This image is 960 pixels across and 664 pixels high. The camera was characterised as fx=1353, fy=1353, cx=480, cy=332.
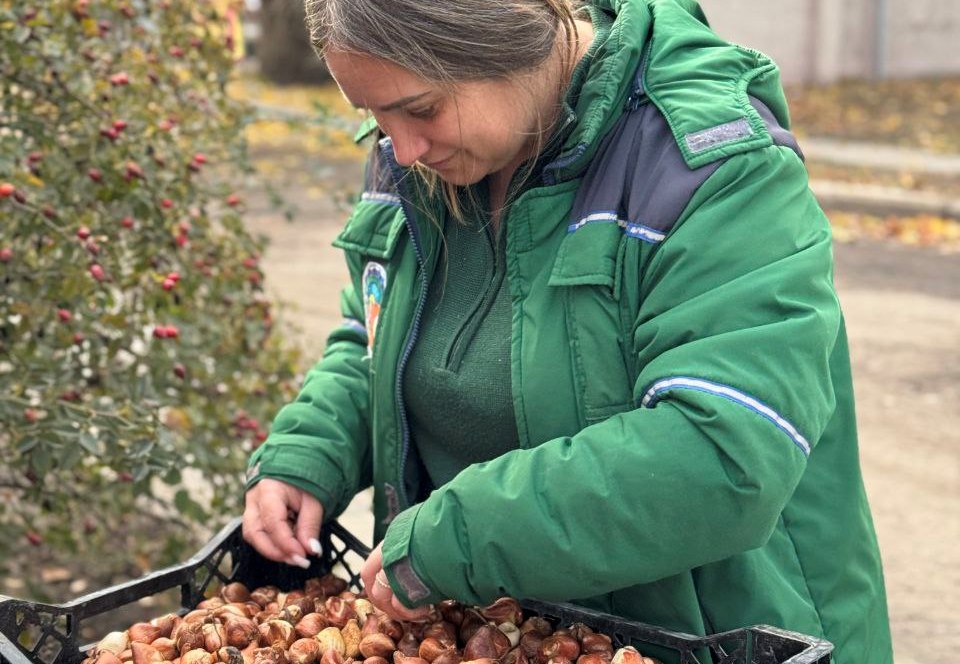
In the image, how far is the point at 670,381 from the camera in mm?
1528

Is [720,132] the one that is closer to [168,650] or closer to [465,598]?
[465,598]

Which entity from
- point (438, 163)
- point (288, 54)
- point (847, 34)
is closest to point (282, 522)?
point (438, 163)

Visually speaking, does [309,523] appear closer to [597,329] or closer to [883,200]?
[597,329]

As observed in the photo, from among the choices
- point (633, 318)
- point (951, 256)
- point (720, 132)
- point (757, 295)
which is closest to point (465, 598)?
point (633, 318)

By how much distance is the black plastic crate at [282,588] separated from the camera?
5.26ft

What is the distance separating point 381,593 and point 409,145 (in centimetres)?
57

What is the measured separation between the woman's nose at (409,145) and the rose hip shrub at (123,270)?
929mm

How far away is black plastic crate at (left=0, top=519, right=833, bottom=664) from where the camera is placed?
160cm

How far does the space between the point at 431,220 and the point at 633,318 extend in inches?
15.7

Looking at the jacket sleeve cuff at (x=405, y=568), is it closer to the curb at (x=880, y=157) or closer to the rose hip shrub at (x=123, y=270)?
the rose hip shrub at (x=123, y=270)

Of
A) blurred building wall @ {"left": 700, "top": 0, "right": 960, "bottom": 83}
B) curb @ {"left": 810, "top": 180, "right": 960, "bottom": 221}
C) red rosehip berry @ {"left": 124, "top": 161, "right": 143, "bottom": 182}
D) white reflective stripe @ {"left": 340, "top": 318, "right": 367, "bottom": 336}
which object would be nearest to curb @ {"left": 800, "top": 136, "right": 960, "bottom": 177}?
curb @ {"left": 810, "top": 180, "right": 960, "bottom": 221}

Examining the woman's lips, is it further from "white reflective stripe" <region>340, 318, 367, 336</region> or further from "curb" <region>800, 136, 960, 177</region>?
"curb" <region>800, 136, 960, 177</region>

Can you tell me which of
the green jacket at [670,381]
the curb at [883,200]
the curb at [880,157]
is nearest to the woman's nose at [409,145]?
the green jacket at [670,381]

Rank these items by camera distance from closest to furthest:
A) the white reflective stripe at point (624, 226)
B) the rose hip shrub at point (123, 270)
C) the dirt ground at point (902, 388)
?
the white reflective stripe at point (624, 226) → the rose hip shrub at point (123, 270) → the dirt ground at point (902, 388)
